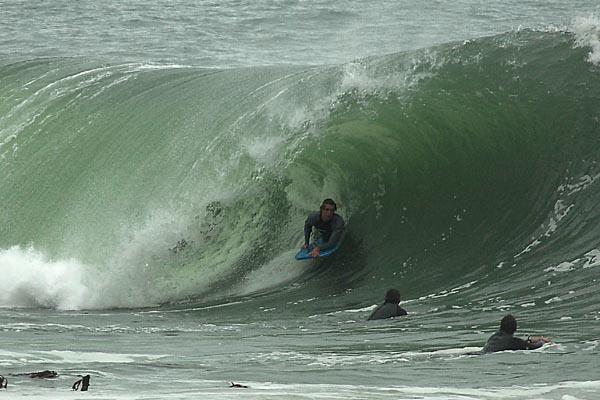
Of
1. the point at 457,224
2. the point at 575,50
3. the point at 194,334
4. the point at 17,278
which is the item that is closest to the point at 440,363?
the point at 194,334

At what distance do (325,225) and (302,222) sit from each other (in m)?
0.87

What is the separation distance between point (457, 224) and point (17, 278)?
Answer: 15.9 ft

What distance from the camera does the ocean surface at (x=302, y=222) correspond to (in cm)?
788

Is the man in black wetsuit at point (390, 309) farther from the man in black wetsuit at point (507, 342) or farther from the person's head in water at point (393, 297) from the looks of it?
the man in black wetsuit at point (507, 342)

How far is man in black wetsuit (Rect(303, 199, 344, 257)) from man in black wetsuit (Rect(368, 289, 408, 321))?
186 centimetres

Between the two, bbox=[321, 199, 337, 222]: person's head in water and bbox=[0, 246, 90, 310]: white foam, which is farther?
bbox=[0, 246, 90, 310]: white foam

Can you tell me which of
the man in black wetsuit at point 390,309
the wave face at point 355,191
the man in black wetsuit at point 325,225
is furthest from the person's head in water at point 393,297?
the man in black wetsuit at point 325,225

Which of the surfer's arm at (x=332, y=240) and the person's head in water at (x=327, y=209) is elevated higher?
the person's head in water at (x=327, y=209)

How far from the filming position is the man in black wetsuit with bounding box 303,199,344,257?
12.0m

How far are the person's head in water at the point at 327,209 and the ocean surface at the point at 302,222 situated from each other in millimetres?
470

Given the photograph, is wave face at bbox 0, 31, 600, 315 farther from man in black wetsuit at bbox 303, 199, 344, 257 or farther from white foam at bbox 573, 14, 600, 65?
man in black wetsuit at bbox 303, 199, 344, 257

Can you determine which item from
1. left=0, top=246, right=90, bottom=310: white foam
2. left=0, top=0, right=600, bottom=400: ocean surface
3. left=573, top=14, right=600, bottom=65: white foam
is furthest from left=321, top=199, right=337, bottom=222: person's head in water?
left=573, top=14, right=600, bottom=65: white foam

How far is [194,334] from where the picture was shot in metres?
9.84

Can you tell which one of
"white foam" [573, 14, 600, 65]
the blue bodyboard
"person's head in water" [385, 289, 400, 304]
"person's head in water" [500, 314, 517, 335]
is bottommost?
"person's head in water" [500, 314, 517, 335]
